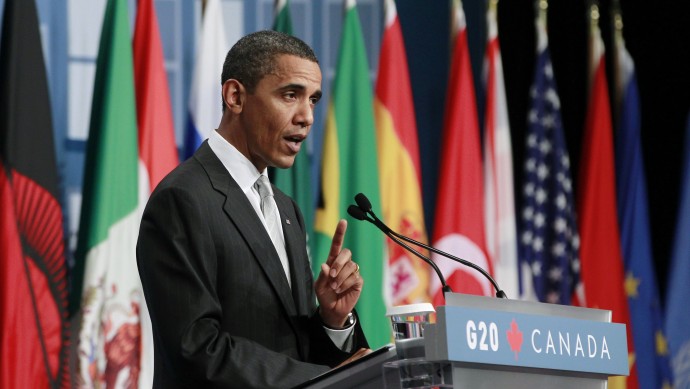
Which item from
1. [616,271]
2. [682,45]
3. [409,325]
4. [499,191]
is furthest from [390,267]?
[409,325]

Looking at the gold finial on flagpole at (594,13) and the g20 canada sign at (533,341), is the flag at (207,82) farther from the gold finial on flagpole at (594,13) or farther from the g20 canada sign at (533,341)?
the g20 canada sign at (533,341)

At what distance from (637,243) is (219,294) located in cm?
379

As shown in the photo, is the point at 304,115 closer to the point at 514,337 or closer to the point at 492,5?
the point at 514,337

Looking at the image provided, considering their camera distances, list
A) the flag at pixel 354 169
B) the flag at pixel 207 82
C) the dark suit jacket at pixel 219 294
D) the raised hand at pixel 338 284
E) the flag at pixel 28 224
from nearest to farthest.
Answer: the dark suit jacket at pixel 219 294 → the raised hand at pixel 338 284 → the flag at pixel 28 224 → the flag at pixel 207 82 → the flag at pixel 354 169

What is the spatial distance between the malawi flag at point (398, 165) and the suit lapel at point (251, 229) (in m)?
2.65

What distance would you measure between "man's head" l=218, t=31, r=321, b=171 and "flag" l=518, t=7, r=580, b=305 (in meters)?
3.08

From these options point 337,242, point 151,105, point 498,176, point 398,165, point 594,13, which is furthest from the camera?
point 594,13

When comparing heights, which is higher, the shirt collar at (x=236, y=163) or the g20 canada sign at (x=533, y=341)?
the shirt collar at (x=236, y=163)

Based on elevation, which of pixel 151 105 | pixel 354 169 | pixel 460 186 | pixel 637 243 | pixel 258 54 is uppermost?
pixel 151 105

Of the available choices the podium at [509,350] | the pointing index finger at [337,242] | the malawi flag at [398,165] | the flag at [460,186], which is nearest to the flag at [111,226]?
the malawi flag at [398,165]

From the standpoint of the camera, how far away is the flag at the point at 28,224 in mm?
4250

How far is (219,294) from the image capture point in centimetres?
239

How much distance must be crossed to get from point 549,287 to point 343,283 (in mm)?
3311

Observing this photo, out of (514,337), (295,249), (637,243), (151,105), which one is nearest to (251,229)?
(295,249)
